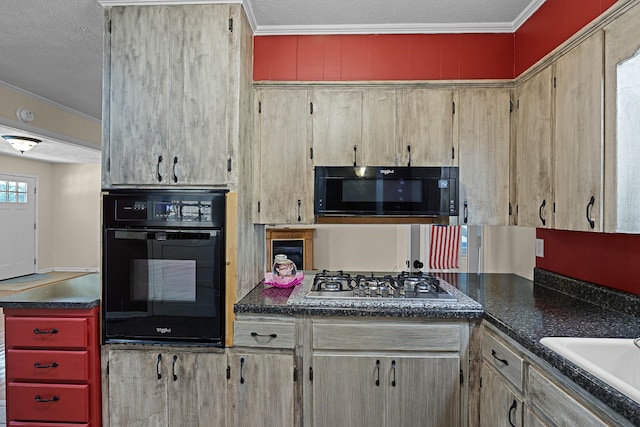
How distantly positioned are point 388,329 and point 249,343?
727 mm

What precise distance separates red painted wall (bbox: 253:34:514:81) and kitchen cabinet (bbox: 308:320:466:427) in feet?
5.03

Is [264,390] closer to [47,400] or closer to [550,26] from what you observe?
[47,400]

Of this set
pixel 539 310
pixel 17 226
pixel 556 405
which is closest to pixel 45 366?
pixel 556 405

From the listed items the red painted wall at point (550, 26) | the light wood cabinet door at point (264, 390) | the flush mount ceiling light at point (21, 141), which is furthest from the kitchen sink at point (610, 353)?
the flush mount ceiling light at point (21, 141)

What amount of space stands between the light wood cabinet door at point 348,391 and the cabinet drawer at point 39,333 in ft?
4.22

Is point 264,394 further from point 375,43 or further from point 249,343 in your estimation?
point 375,43

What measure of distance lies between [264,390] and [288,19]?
214 centimetres

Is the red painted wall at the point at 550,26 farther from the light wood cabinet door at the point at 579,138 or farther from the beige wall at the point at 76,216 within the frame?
the beige wall at the point at 76,216

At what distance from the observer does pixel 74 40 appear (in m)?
2.75

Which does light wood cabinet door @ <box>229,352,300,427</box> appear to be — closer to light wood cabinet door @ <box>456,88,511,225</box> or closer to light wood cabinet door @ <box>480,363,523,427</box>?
light wood cabinet door @ <box>480,363,523,427</box>

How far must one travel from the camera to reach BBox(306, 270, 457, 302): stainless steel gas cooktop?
2271 mm

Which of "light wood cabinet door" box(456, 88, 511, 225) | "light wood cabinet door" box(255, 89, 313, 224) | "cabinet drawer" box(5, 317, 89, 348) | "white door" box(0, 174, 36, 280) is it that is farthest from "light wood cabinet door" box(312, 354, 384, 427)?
"white door" box(0, 174, 36, 280)

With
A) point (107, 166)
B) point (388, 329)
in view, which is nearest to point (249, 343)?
point (388, 329)

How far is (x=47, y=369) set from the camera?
7.01 feet
